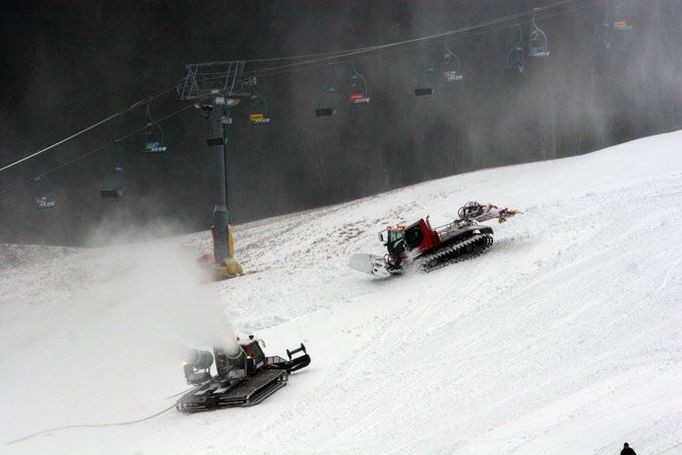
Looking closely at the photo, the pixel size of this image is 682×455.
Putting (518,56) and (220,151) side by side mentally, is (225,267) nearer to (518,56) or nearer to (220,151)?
(220,151)

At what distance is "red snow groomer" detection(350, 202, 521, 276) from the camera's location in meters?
19.6

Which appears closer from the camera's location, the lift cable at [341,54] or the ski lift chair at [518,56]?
the ski lift chair at [518,56]

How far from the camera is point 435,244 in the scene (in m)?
20.2

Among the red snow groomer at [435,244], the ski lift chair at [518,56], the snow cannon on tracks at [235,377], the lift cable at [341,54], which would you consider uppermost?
the lift cable at [341,54]

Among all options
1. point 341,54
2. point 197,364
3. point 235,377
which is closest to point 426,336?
point 235,377

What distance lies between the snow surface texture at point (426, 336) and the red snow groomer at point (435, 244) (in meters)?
0.42


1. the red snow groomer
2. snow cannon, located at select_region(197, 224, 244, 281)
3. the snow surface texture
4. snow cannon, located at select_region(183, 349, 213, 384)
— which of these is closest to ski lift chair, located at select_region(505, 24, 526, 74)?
the snow surface texture

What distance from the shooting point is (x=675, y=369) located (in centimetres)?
1034

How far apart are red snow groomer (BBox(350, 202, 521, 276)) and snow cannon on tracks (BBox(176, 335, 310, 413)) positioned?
244 inches

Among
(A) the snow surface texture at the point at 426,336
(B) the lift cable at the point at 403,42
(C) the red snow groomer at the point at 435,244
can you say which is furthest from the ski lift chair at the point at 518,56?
(C) the red snow groomer at the point at 435,244

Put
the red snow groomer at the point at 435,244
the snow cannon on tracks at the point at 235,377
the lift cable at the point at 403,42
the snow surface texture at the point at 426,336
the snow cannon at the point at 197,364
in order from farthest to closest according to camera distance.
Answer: the lift cable at the point at 403,42, the red snow groomer at the point at 435,244, the snow cannon at the point at 197,364, the snow cannon on tracks at the point at 235,377, the snow surface texture at the point at 426,336

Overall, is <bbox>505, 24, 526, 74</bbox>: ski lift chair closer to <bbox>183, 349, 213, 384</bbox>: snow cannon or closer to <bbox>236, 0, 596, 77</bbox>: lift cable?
<bbox>236, 0, 596, 77</bbox>: lift cable

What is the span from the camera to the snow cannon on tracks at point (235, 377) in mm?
13242

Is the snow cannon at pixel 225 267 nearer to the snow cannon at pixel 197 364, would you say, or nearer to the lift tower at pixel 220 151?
the lift tower at pixel 220 151
